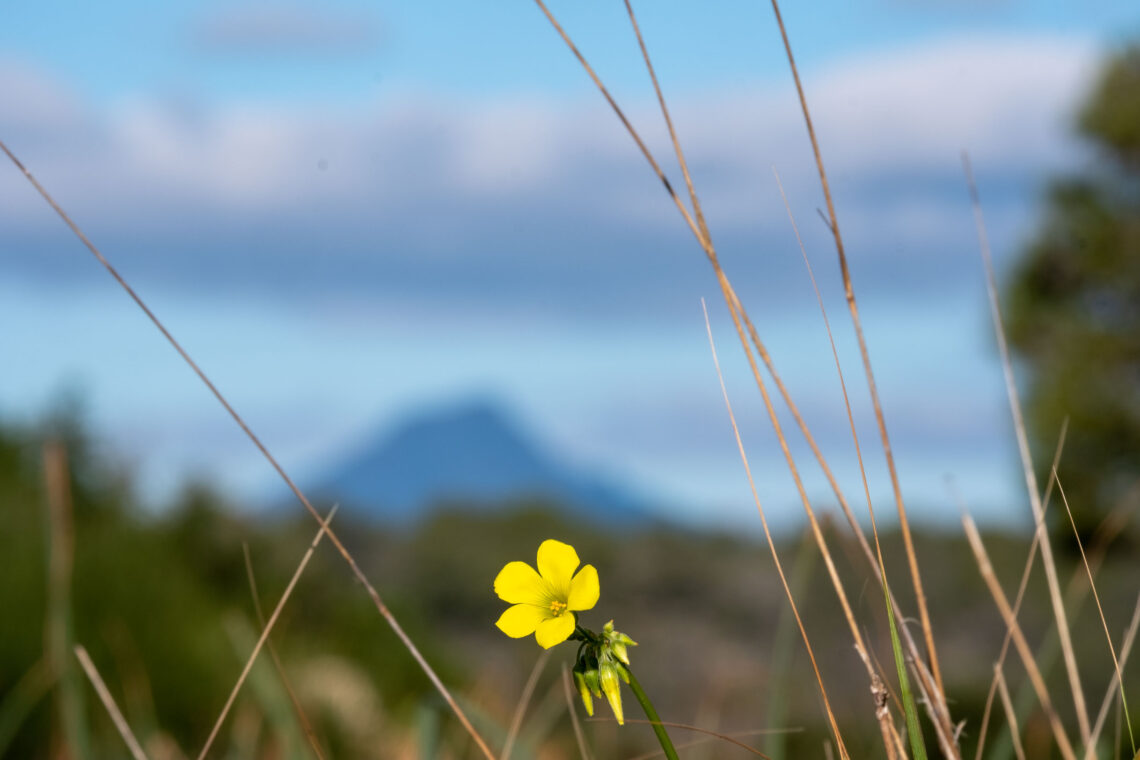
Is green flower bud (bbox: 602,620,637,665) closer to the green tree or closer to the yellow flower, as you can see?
the yellow flower

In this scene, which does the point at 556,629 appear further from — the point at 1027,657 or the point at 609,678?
the point at 1027,657

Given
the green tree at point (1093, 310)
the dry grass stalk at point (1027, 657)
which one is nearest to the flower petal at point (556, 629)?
the dry grass stalk at point (1027, 657)

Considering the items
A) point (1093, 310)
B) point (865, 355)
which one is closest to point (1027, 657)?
point (865, 355)

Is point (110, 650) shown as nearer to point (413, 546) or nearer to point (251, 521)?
point (251, 521)

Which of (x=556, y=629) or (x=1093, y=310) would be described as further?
(x=1093, y=310)

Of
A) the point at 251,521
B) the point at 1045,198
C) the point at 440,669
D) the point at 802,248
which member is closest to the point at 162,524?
the point at 251,521

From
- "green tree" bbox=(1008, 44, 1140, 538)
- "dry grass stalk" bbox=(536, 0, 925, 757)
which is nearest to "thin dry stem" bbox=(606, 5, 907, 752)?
"dry grass stalk" bbox=(536, 0, 925, 757)

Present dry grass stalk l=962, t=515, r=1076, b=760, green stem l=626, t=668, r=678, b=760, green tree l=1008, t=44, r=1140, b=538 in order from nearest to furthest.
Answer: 1. green stem l=626, t=668, r=678, b=760
2. dry grass stalk l=962, t=515, r=1076, b=760
3. green tree l=1008, t=44, r=1140, b=538

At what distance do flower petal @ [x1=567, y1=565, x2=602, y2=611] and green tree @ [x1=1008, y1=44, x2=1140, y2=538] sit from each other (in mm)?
13363

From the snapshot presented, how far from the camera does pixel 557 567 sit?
0.63 metres

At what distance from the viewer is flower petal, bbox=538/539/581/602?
0.63 metres

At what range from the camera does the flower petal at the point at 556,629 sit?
59cm

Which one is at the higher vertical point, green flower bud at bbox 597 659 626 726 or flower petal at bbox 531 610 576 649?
flower petal at bbox 531 610 576 649

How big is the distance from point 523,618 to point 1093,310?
1535cm
